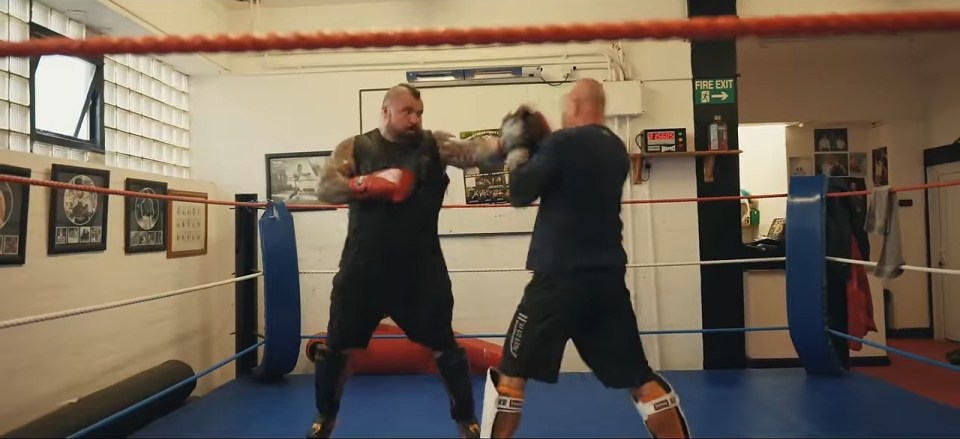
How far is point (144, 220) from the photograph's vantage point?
2900mm

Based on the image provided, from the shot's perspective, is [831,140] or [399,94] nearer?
[399,94]


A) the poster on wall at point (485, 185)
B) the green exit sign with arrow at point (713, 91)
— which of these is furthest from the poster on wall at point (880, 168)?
the poster on wall at point (485, 185)

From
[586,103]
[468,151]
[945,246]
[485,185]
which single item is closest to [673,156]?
[485,185]

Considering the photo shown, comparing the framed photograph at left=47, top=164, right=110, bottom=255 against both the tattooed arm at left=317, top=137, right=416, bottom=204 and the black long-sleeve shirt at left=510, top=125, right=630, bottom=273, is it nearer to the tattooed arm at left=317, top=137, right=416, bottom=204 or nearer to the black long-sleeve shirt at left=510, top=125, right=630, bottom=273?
the tattooed arm at left=317, top=137, right=416, bottom=204

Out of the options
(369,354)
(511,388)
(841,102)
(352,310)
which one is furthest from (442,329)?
(841,102)

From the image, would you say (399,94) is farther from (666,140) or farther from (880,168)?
(880,168)

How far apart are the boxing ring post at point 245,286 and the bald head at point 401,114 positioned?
1.65 meters

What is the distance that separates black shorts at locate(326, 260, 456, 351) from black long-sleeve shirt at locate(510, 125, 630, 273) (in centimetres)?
39

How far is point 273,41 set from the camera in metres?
0.84

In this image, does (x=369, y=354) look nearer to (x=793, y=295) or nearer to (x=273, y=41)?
(x=793, y=295)

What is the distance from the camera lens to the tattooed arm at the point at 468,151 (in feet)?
5.28

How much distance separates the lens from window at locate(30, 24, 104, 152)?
246 centimetres

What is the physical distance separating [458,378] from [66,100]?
2.22m

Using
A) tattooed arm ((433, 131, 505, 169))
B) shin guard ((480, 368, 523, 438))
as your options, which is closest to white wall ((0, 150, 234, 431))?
tattooed arm ((433, 131, 505, 169))
